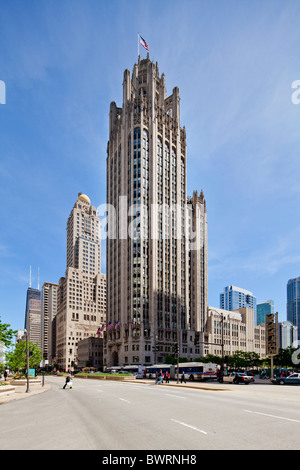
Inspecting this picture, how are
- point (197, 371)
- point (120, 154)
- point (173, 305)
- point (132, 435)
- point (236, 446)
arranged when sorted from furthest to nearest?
point (120, 154) < point (173, 305) < point (197, 371) < point (132, 435) < point (236, 446)

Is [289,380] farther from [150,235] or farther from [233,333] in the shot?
[233,333]

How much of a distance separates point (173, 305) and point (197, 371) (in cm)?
6965

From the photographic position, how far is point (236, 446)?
9750 mm

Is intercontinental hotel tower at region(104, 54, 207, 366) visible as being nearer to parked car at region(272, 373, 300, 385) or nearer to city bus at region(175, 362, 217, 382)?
city bus at region(175, 362, 217, 382)

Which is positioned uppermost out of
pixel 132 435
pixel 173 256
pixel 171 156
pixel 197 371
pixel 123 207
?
pixel 171 156

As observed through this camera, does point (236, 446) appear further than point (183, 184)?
No

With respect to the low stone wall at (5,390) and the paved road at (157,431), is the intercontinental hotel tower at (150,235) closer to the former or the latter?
the low stone wall at (5,390)

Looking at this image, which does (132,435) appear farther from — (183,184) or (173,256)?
(183,184)

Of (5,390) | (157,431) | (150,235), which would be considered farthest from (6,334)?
(150,235)

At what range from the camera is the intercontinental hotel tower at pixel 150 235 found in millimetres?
125625

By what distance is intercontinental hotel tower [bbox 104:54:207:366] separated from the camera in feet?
412

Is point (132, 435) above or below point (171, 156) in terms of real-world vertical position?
below

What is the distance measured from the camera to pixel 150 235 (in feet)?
428
